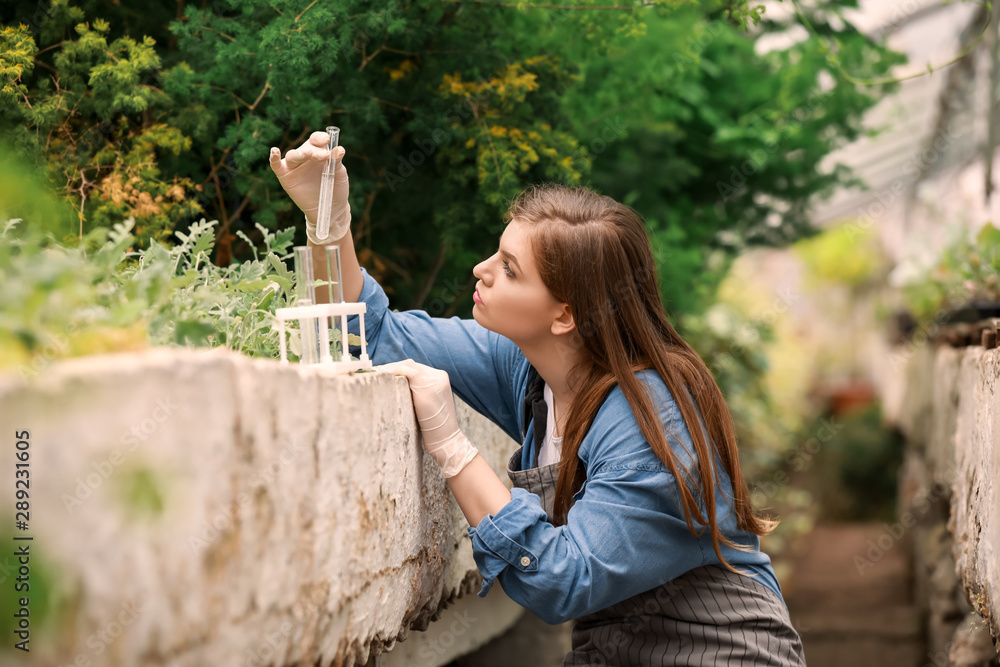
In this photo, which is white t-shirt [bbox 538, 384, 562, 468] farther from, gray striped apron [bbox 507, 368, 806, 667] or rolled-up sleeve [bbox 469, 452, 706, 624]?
rolled-up sleeve [bbox 469, 452, 706, 624]

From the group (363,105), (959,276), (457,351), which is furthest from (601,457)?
(959,276)

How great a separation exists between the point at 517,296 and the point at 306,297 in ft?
1.61

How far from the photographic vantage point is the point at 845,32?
383 centimetres

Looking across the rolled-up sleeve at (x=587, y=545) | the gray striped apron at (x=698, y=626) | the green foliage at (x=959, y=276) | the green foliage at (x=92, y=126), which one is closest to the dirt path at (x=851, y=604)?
the green foliage at (x=959, y=276)

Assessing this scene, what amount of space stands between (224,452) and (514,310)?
0.95 metres

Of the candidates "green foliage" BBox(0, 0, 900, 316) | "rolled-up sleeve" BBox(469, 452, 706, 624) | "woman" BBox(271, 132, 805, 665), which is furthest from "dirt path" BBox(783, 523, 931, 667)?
"rolled-up sleeve" BBox(469, 452, 706, 624)

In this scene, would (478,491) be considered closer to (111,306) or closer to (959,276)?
(111,306)

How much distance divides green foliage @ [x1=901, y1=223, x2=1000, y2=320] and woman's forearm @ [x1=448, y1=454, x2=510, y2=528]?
2375mm

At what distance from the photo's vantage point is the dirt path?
189 inches

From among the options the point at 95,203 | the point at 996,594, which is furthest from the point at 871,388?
the point at 95,203

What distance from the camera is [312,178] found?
1.83 meters

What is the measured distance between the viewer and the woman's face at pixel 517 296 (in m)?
1.82

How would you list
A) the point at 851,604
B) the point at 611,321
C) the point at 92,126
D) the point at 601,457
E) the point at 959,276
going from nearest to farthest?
the point at 601,457 < the point at 611,321 < the point at 92,126 < the point at 959,276 < the point at 851,604

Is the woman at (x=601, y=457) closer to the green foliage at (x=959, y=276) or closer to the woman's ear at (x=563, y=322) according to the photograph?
the woman's ear at (x=563, y=322)
